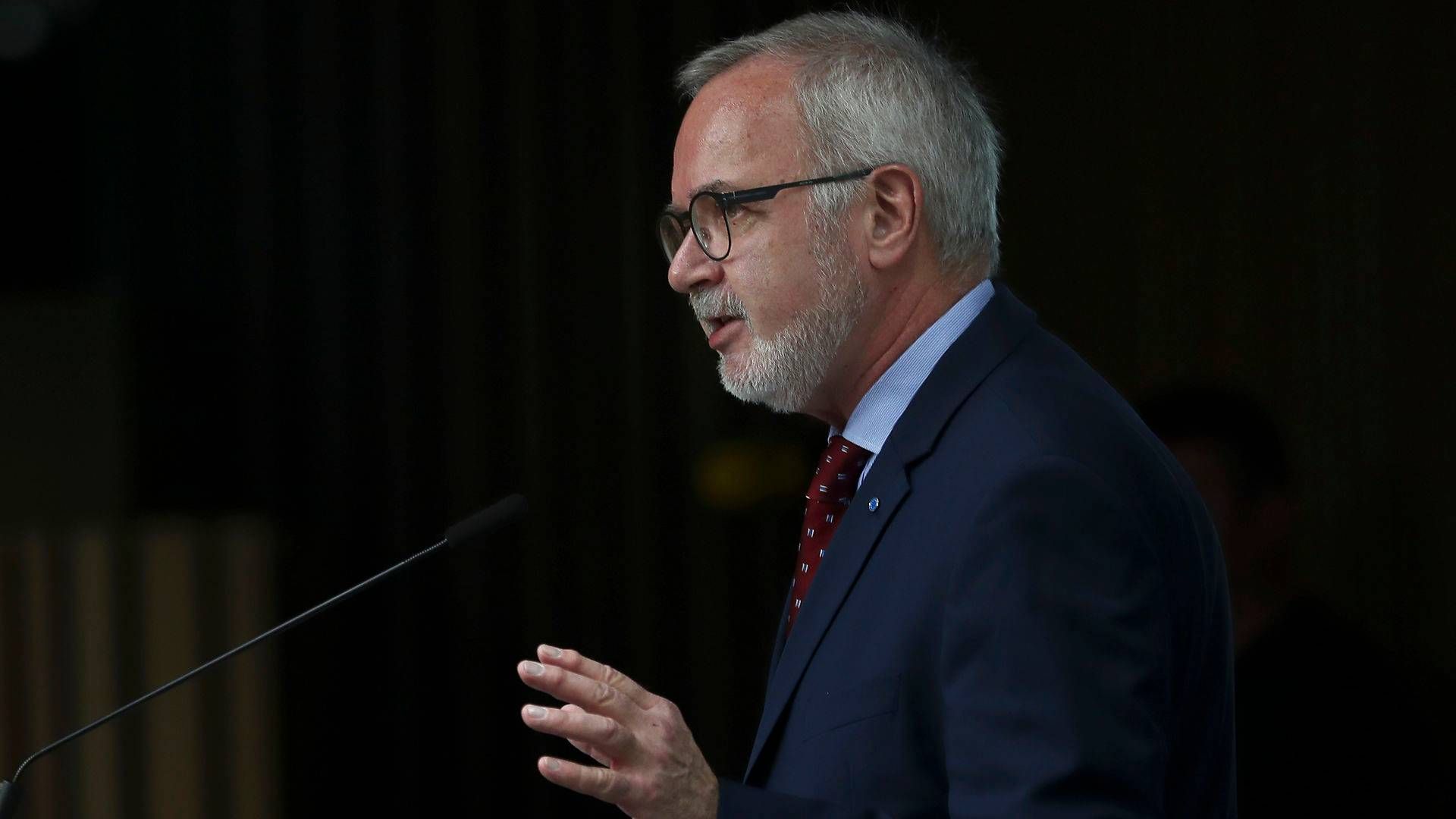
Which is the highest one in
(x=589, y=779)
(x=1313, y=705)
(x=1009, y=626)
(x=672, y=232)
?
(x=672, y=232)

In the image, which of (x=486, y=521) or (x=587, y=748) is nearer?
(x=587, y=748)

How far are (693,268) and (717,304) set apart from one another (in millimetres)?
41

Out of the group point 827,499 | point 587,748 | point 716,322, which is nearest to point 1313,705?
point 827,499

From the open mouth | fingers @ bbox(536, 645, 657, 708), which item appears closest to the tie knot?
the open mouth

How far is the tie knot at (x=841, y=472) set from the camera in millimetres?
1414

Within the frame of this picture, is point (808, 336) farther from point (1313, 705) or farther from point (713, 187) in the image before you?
point (1313, 705)

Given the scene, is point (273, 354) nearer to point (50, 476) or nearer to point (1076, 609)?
point (50, 476)

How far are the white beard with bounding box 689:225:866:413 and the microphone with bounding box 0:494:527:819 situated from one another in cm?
27

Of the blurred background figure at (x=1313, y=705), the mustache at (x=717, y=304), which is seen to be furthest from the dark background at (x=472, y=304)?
the mustache at (x=717, y=304)

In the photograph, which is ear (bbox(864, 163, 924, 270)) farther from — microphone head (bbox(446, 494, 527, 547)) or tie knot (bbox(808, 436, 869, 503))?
microphone head (bbox(446, 494, 527, 547))

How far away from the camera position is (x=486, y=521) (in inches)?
56.7

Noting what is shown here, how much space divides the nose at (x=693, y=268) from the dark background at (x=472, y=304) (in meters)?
1.45

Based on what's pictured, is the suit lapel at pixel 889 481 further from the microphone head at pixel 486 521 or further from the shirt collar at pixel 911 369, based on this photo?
the microphone head at pixel 486 521

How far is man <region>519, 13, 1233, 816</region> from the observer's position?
1.05 meters
